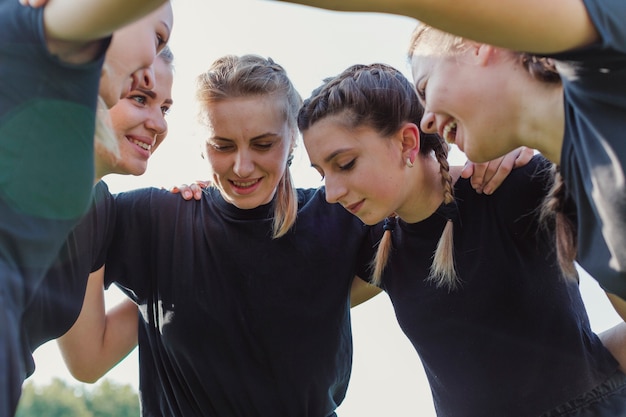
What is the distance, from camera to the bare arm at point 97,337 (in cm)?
355

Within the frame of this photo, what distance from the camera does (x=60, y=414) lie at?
91.4ft

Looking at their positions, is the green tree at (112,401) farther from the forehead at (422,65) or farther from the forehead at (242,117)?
the forehead at (422,65)

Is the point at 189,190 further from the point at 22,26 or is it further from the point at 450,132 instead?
the point at 22,26

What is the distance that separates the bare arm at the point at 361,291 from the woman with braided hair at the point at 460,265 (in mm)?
197

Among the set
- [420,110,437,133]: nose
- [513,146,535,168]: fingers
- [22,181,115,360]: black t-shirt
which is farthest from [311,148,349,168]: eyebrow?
[22,181,115,360]: black t-shirt

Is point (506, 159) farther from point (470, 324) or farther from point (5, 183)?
point (5, 183)

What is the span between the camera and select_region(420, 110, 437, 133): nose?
2.86 meters

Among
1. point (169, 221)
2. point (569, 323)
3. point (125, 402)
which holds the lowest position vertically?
point (125, 402)

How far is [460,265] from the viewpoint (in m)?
3.19

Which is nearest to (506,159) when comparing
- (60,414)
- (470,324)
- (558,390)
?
(470,324)

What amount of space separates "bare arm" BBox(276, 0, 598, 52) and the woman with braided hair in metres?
1.21

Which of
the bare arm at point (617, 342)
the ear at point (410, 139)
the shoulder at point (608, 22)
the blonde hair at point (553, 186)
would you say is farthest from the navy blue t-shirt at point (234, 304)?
the shoulder at point (608, 22)

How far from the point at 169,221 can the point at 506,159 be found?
152 cm

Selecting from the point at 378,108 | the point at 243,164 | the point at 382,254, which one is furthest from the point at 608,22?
the point at 243,164
